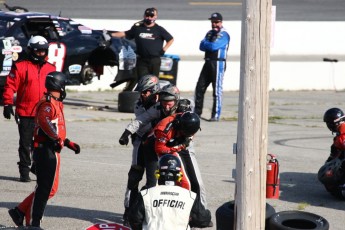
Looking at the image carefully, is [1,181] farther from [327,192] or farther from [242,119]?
[242,119]

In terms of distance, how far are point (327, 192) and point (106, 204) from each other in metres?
2.97

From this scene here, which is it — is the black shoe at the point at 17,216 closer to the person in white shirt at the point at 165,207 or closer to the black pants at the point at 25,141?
the black pants at the point at 25,141

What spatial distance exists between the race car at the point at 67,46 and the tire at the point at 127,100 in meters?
0.60

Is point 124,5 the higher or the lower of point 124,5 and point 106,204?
Result: the higher

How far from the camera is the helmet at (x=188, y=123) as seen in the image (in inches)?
336

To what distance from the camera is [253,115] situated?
757 cm

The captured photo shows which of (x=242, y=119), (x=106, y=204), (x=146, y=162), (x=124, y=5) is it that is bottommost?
(x=106, y=204)

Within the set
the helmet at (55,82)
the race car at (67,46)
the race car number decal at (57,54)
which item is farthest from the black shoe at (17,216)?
the race car number decal at (57,54)

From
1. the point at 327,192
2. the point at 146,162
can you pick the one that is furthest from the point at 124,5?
the point at 146,162

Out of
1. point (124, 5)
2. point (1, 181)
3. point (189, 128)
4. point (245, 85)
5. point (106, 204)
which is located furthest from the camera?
point (124, 5)

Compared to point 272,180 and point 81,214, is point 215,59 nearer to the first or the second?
point 81,214

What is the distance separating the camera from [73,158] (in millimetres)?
13469

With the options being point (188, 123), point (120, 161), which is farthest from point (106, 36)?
point (188, 123)

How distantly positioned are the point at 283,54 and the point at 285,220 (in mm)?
17430
